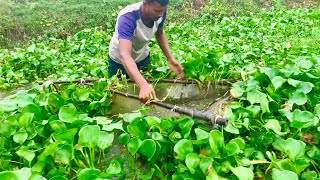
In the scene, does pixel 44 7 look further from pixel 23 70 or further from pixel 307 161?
pixel 307 161

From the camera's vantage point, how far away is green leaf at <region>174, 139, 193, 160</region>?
6.63 ft

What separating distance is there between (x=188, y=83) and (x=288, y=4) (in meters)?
10.6

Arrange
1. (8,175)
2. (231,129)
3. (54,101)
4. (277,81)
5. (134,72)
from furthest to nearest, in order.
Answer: (134,72), (54,101), (277,81), (231,129), (8,175)

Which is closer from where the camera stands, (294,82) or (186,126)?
(186,126)

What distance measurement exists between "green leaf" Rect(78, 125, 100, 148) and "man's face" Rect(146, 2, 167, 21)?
1.49 meters

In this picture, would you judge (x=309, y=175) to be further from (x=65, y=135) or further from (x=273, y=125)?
(x=65, y=135)

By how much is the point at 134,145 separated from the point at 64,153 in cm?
37

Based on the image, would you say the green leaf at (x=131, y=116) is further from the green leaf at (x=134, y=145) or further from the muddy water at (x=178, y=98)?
the muddy water at (x=178, y=98)

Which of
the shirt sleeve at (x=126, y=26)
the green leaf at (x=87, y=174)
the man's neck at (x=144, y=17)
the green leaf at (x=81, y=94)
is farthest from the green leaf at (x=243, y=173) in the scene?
the man's neck at (x=144, y=17)

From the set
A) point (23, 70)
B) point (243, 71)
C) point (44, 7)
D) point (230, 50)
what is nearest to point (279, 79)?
point (243, 71)

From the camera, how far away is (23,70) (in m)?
5.61

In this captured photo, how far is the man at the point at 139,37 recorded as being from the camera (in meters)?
3.01

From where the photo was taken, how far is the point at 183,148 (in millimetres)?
2043

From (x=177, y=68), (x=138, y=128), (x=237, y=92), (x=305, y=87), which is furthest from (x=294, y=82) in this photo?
(x=177, y=68)
